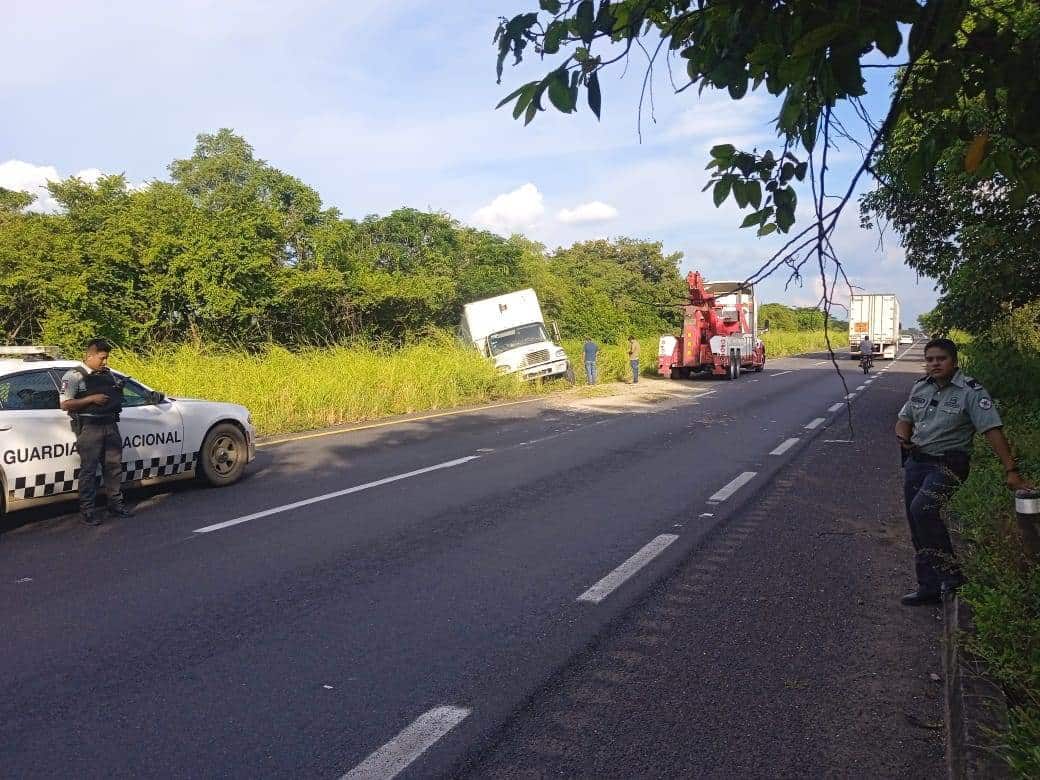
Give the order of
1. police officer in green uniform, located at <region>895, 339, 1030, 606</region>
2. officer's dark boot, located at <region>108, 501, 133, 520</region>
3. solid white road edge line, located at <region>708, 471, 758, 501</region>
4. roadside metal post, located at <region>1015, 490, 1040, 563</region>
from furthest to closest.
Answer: solid white road edge line, located at <region>708, 471, 758, 501</region> < officer's dark boot, located at <region>108, 501, 133, 520</region> < police officer in green uniform, located at <region>895, 339, 1030, 606</region> < roadside metal post, located at <region>1015, 490, 1040, 563</region>

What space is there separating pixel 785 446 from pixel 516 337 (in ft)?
43.3

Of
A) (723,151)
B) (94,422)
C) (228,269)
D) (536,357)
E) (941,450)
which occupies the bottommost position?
(941,450)

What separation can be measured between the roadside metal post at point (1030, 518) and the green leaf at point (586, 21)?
9.68 feet

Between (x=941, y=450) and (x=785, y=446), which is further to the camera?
(x=785, y=446)

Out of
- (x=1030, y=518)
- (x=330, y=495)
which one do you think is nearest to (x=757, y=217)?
(x=1030, y=518)

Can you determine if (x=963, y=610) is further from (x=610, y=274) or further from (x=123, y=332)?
(x=610, y=274)

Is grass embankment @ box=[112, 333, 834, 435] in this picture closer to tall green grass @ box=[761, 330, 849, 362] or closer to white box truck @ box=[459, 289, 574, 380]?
white box truck @ box=[459, 289, 574, 380]

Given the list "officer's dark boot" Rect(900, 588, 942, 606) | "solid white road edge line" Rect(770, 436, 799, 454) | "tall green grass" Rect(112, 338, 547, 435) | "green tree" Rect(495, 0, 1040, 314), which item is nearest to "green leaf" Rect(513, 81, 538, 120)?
"green tree" Rect(495, 0, 1040, 314)

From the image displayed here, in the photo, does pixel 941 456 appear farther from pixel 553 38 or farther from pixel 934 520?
pixel 553 38

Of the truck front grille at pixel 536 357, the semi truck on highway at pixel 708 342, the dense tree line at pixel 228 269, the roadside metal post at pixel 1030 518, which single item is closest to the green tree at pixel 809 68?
the roadside metal post at pixel 1030 518

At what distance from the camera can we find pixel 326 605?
529 cm

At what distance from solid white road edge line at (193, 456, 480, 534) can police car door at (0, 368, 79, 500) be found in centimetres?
147

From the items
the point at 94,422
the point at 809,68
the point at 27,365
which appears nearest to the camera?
the point at 809,68

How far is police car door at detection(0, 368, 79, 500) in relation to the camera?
7.32 m
